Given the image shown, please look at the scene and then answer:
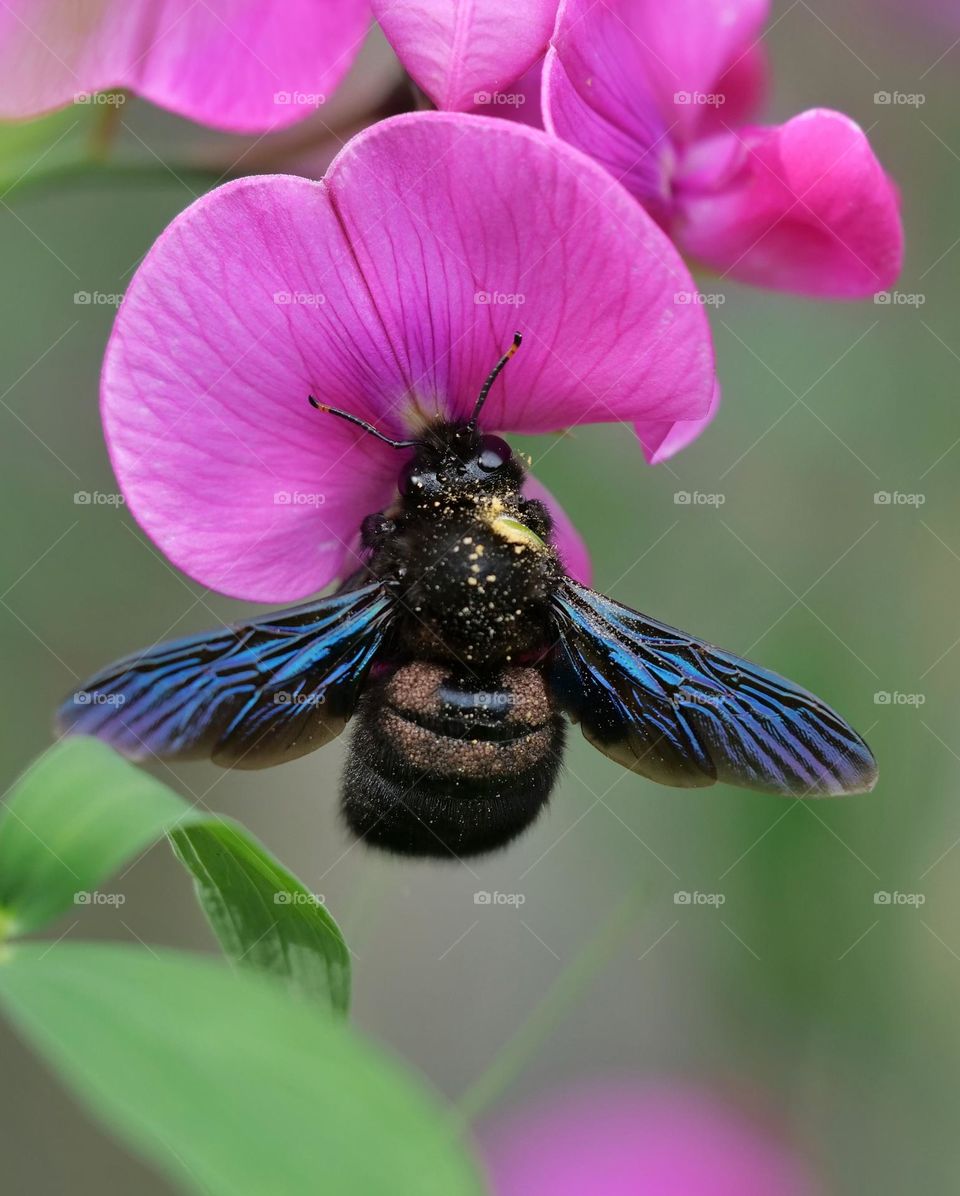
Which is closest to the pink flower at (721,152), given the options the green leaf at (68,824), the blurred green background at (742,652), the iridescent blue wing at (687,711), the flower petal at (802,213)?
the flower petal at (802,213)

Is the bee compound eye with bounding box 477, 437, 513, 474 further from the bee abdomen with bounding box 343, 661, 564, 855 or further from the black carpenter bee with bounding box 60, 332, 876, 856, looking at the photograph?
the bee abdomen with bounding box 343, 661, 564, 855

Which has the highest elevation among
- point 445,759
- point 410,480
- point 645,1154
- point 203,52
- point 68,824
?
point 203,52

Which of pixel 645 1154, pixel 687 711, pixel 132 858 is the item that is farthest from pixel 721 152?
pixel 645 1154

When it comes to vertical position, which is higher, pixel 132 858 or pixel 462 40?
pixel 462 40

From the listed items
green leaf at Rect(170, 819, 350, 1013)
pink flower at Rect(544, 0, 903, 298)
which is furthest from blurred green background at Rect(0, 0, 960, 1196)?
green leaf at Rect(170, 819, 350, 1013)

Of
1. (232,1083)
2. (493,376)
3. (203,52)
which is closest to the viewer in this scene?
(232,1083)

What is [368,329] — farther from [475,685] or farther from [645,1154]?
[645,1154]

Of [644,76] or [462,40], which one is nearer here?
[462,40]
